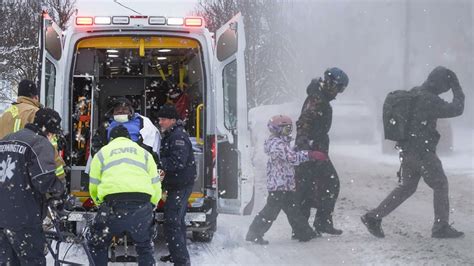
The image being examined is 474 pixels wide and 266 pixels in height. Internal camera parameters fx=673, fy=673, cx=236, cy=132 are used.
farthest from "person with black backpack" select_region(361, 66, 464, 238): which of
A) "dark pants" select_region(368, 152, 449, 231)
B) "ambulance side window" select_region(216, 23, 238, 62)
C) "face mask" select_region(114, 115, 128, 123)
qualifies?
"face mask" select_region(114, 115, 128, 123)

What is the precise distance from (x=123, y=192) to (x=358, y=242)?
10.3 ft

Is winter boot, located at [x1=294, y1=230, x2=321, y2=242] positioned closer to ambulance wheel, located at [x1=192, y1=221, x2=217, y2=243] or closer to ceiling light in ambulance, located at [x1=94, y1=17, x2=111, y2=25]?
ambulance wheel, located at [x1=192, y1=221, x2=217, y2=243]

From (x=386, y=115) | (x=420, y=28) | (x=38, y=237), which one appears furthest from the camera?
(x=420, y=28)

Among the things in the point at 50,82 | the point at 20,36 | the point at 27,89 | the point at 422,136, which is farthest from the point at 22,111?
the point at 20,36

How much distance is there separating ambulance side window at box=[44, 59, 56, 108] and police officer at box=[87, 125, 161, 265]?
205 centimetres

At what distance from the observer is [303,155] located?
696 centimetres

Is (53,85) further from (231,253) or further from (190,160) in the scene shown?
(231,253)

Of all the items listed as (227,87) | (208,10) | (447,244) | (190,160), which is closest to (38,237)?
(190,160)

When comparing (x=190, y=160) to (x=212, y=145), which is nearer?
(x=190, y=160)

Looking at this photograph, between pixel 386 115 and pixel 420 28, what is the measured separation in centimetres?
2192

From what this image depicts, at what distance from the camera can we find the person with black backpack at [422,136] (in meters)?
6.98

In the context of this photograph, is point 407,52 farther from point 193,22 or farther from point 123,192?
point 123,192

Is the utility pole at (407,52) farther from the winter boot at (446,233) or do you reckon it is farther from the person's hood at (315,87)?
the winter boot at (446,233)

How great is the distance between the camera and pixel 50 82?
23.1 feet
